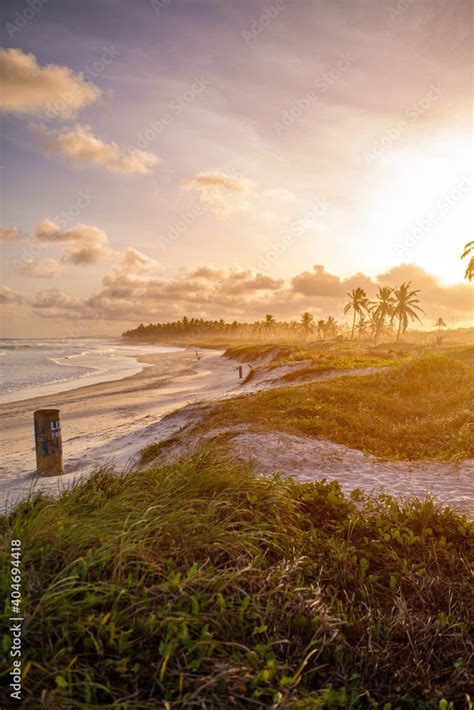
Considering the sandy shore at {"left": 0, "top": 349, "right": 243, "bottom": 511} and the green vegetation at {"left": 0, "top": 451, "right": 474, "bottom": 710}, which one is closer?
the green vegetation at {"left": 0, "top": 451, "right": 474, "bottom": 710}

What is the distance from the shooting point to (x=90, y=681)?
2219mm

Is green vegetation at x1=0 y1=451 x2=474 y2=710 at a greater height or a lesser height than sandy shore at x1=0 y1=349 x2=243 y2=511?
greater

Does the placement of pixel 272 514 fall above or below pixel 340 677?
above

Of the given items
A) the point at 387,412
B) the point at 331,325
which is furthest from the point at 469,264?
the point at 331,325

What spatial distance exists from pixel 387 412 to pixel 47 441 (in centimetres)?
970

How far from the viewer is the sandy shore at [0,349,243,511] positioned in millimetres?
9867

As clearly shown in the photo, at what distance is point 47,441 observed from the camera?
9695mm

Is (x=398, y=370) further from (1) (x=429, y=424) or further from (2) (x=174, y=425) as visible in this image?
(2) (x=174, y=425)

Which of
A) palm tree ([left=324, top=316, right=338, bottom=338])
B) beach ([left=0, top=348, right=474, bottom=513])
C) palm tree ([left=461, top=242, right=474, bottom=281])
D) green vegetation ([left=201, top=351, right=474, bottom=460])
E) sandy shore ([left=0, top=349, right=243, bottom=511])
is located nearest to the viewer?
beach ([left=0, top=348, right=474, bottom=513])

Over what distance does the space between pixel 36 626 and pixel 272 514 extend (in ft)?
8.25

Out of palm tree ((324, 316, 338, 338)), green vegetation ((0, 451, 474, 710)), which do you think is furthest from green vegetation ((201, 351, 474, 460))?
palm tree ((324, 316, 338, 338))

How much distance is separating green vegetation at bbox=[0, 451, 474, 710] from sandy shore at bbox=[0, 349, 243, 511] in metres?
2.10

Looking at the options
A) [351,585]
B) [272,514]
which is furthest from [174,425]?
[351,585]

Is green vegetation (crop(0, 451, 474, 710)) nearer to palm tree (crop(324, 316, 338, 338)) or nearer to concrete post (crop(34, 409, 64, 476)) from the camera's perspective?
concrete post (crop(34, 409, 64, 476))
